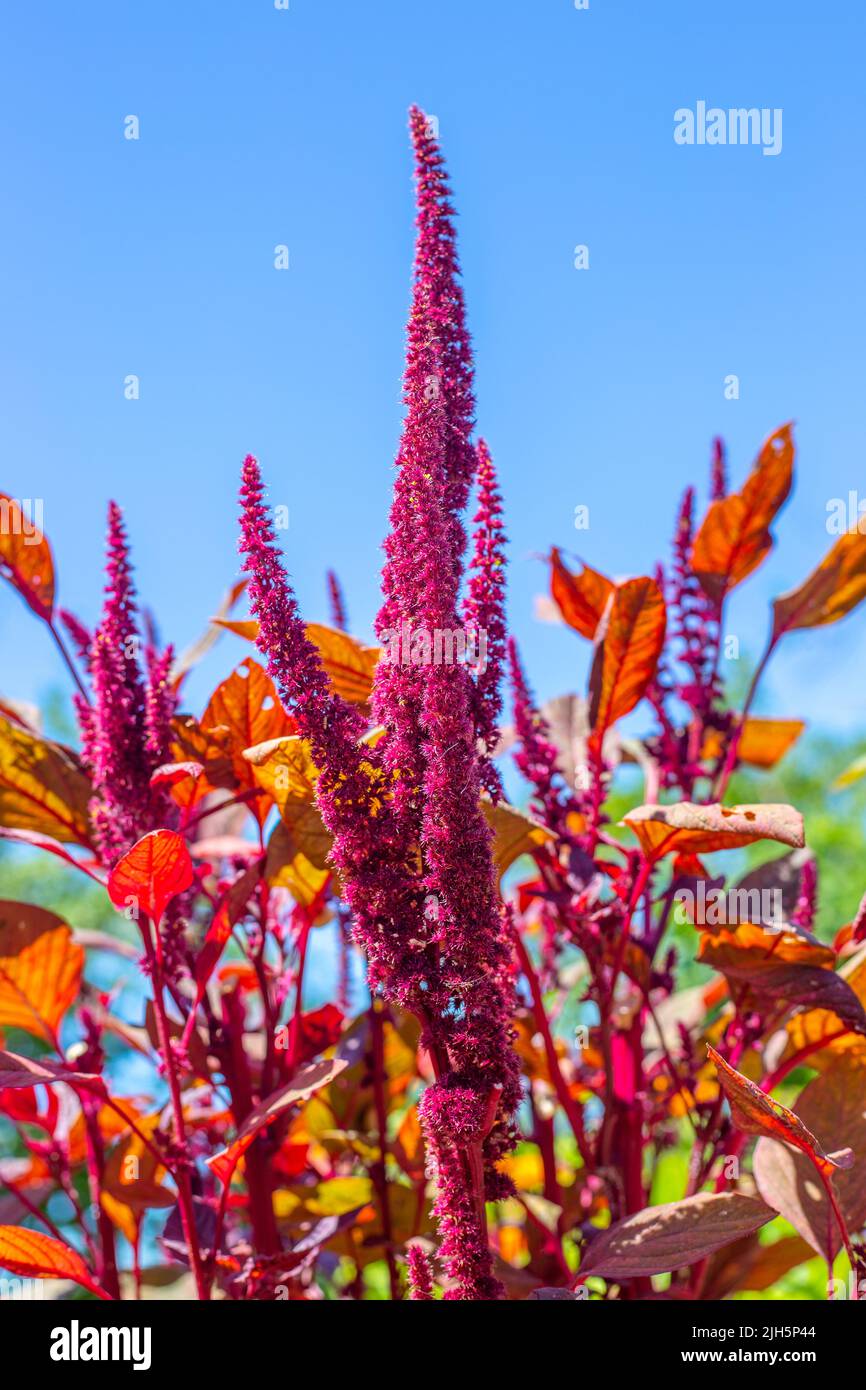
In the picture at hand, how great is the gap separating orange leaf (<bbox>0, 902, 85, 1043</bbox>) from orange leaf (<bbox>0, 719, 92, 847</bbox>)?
75 millimetres

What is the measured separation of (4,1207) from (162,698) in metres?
0.76

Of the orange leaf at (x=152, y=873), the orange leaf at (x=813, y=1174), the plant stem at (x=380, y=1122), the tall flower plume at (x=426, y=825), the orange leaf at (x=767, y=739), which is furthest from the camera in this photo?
the orange leaf at (x=767, y=739)

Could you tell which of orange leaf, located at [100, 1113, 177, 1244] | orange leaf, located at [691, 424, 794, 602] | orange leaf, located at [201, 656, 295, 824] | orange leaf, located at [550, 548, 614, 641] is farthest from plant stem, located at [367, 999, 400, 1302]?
orange leaf, located at [691, 424, 794, 602]

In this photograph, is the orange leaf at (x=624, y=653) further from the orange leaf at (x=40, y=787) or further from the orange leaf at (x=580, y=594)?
the orange leaf at (x=40, y=787)

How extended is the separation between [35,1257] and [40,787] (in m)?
0.39

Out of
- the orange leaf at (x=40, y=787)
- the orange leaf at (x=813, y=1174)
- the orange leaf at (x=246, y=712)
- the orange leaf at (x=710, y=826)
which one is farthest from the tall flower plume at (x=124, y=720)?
the orange leaf at (x=813, y=1174)

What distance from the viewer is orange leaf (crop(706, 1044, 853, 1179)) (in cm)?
70

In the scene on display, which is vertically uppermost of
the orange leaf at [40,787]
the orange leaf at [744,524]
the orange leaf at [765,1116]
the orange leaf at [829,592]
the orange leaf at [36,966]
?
the orange leaf at [744,524]

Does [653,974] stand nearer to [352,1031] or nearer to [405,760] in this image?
[352,1031]

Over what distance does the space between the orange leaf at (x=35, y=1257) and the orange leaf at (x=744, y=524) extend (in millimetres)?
822

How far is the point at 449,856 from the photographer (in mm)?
657

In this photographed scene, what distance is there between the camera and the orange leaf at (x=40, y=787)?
104 centimetres

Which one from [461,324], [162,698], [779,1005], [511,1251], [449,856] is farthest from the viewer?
[511,1251]
